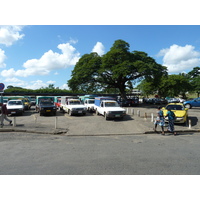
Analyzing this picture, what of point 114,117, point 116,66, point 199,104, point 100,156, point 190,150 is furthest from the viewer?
point 116,66

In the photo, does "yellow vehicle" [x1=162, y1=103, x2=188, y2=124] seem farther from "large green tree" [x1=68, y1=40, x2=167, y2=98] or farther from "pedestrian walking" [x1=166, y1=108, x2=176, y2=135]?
"large green tree" [x1=68, y1=40, x2=167, y2=98]

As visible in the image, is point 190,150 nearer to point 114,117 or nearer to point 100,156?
point 100,156

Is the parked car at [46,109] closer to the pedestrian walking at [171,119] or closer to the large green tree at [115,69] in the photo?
the pedestrian walking at [171,119]

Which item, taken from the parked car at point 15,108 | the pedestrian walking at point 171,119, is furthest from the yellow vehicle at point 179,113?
the parked car at point 15,108

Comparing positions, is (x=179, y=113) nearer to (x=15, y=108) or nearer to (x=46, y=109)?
(x=46, y=109)

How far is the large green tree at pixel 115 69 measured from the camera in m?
27.7

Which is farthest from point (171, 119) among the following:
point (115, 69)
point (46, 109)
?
point (115, 69)

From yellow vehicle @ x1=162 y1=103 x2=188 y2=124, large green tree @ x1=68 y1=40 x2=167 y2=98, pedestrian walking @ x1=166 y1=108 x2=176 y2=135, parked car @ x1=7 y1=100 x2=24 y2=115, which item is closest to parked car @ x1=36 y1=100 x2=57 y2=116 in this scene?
parked car @ x1=7 y1=100 x2=24 y2=115

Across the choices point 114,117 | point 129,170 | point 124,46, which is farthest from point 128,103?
point 129,170

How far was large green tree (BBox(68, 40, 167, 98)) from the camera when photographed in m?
27.7

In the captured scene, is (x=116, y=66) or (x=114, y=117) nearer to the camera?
(x=114, y=117)

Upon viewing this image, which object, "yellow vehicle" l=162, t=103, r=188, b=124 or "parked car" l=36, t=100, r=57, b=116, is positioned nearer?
"yellow vehicle" l=162, t=103, r=188, b=124

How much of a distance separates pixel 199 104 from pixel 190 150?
20.5 metres

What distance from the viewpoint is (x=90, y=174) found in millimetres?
4105
